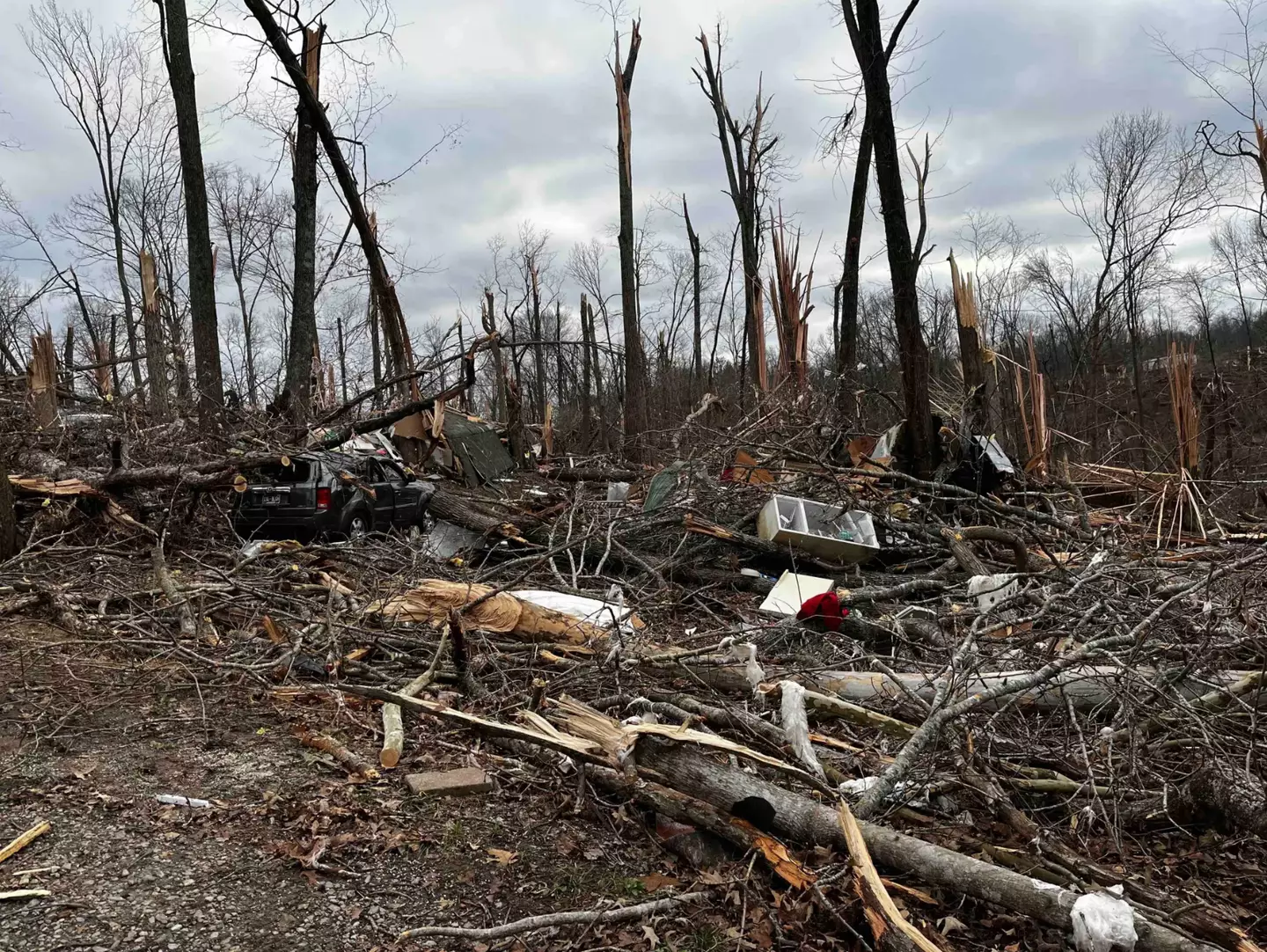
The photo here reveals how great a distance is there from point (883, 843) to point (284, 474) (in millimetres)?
8460

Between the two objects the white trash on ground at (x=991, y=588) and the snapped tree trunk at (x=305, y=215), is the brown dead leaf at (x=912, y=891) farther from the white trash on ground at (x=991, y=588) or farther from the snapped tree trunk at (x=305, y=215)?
the snapped tree trunk at (x=305, y=215)

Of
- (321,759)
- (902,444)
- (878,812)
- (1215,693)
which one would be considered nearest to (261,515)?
(321,759)

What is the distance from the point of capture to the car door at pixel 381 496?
36.8 feet

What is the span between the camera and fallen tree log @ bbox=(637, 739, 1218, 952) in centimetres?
243

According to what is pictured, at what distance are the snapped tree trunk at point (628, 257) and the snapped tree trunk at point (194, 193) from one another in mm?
9095

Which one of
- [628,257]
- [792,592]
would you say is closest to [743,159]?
[628,257]

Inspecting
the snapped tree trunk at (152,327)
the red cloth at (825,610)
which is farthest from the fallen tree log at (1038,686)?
the snapped tree trunk at (152,327)

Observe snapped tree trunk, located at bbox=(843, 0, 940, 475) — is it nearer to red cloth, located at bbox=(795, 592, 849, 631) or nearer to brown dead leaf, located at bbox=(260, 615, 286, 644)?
red cloth, located at bbox=(795, 592, 849, 631)

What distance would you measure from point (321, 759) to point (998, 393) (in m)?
10.8

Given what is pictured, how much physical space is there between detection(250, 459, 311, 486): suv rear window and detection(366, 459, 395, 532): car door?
130cm

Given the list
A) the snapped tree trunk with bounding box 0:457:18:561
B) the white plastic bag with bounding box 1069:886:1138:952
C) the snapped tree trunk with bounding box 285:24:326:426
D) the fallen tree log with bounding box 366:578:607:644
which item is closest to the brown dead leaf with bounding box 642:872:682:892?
the white plastic bag with bounding box 1069:886:1138:952

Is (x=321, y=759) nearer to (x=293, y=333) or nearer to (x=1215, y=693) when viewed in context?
(x=1215, y=693)

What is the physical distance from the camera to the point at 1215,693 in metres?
3.87

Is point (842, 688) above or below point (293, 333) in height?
below
